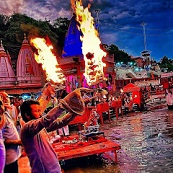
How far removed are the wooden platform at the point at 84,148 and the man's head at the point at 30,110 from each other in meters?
3.87

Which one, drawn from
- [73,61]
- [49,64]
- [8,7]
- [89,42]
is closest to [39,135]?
[49,64]

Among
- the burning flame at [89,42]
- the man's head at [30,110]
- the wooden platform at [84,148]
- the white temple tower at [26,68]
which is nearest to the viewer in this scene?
the man's head at [30,110]

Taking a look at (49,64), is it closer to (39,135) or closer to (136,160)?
(136,160)

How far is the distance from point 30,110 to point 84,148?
4.44 meters

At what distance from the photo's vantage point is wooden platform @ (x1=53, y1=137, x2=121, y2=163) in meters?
6.84

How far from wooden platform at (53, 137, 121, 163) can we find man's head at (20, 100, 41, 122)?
3.87 meters

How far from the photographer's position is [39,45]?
9234 millimetres

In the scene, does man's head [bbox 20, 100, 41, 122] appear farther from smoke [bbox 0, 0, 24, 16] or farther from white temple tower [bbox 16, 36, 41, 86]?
smoke [bbox 0, 0, 24, 16]

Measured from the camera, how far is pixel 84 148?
7.28 m

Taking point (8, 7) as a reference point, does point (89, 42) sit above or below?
below

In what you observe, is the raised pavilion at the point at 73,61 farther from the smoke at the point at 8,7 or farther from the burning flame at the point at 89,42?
the smoke at the point at 8,7

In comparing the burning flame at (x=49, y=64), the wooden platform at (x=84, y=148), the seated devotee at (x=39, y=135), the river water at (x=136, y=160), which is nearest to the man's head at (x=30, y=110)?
the seated devotee at (x=39, y=135)

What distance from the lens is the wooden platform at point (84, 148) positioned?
6839mm

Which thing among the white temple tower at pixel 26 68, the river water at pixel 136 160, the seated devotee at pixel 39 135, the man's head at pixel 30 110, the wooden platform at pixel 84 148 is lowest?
the river water at pixel 136 160
